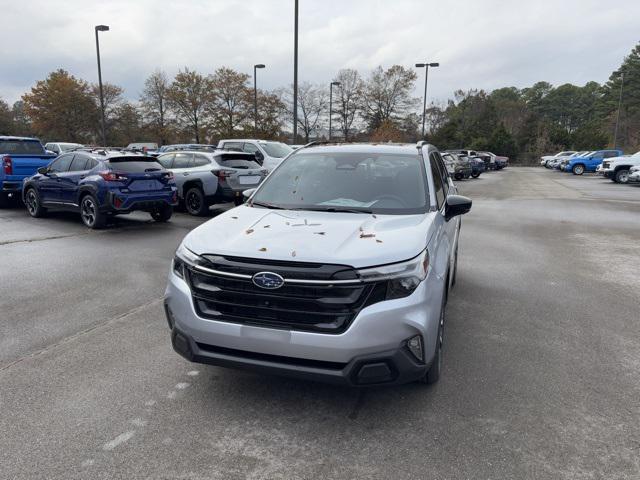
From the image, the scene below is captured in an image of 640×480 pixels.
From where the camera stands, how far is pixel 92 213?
10.3 m

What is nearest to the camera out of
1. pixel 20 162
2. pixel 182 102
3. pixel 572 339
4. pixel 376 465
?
pixel 376 465

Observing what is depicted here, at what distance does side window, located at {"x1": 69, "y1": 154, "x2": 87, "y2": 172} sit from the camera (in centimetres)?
1055

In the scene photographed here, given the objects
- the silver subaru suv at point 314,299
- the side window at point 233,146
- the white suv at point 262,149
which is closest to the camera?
the silver subaru suv at point 314,299

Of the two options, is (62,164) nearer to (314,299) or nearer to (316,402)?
(316,402)

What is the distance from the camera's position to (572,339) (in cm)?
457

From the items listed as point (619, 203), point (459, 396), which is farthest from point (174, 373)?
point (619, 203)

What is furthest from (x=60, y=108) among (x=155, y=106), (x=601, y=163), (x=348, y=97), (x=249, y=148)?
(x=601, y=163)

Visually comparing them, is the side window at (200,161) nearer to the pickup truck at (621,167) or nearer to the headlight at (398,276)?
the headlight at (398,276)

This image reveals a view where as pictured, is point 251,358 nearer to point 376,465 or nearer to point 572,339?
point 376,465

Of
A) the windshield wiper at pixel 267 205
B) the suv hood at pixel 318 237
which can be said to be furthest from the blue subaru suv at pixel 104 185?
the suv hood at pixel 318 237

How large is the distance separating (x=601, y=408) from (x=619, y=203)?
16653mm

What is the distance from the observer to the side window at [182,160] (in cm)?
1289

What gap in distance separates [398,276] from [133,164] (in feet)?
28.9

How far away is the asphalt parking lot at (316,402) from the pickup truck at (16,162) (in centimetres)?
795
